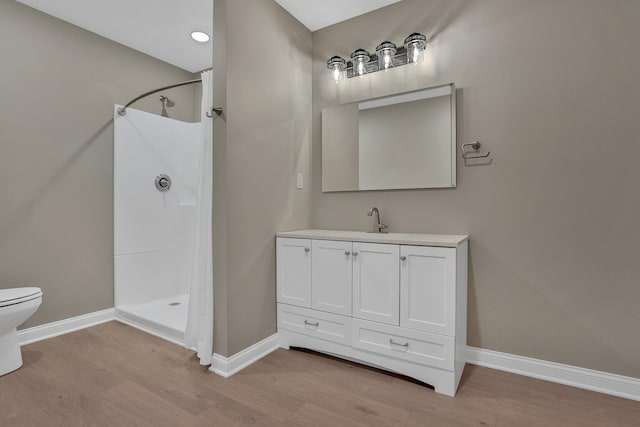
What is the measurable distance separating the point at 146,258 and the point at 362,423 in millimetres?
2577

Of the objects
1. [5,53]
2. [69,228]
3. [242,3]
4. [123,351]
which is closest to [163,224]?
[69,228]

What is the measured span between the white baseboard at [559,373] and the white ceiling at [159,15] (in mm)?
2597

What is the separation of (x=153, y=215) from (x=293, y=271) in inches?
70.3

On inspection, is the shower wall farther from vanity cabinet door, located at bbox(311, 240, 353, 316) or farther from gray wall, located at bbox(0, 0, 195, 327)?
vanity cabinet door, located at bbox(311, 240, 353, 316)

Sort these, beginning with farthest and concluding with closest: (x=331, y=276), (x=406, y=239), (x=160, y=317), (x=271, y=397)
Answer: (x=160, y=317) → (x=331, y=276) → (x=406, y=239) → (x=271, y=397)

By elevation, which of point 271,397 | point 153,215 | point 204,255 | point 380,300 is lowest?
point 271,397

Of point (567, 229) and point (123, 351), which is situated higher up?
point (567, 229)

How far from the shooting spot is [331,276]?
208 centimetres

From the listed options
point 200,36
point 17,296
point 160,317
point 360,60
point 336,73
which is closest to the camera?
point 17,296

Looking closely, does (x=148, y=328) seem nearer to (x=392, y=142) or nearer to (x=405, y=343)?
(x=405, y=343)

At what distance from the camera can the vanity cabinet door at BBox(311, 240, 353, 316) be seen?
79.6 inches

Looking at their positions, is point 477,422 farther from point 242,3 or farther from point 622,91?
point 242,3

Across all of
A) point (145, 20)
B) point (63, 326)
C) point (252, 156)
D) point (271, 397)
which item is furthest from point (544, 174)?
point (63, 326)

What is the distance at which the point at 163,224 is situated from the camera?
10.6 feet
